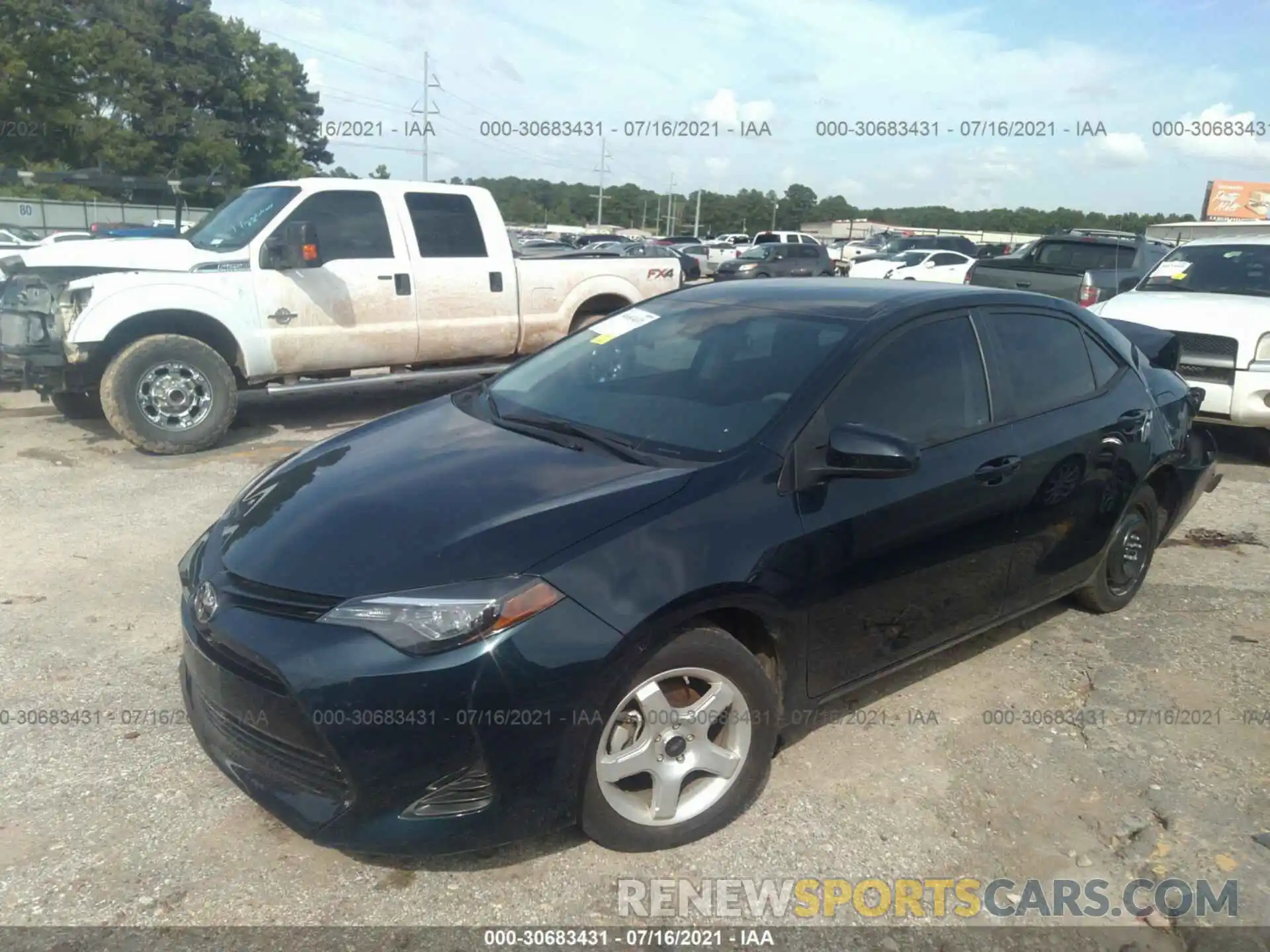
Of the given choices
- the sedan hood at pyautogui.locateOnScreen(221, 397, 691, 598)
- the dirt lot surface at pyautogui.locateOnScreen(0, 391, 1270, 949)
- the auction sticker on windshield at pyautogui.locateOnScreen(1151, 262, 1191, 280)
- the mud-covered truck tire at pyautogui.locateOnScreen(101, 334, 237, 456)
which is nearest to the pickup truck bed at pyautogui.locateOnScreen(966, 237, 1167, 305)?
the auction sticker on windshield at pyautogui.locateOnScreen(1151, 262, 1191, 280)

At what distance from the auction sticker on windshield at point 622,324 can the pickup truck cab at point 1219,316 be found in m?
4.50

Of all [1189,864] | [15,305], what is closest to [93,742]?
[1189,864]

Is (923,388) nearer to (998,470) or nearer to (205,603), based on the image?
(998,470)

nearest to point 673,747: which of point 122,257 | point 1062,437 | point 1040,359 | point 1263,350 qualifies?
point 1062,437

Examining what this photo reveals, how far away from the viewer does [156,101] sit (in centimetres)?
5141

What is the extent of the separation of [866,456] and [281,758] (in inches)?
74.2

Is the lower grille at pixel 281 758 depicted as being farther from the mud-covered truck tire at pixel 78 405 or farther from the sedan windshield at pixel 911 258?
the sedan windshield at pixel 911 258

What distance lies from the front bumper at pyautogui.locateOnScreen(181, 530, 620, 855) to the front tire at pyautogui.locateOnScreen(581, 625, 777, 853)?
0.13 metres

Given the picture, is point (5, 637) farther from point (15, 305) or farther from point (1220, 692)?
point (1220, 692)

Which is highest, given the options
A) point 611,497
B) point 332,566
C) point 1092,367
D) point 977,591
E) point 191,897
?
point 1092,367

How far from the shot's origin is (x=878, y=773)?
11.0 feet

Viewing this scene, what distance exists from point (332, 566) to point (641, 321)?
6.28 ft

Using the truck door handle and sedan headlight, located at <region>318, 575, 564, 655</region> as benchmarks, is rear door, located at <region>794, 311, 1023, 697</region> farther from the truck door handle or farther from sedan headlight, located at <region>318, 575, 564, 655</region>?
sedan headlight, located at <region>318, 575, 564, 655</region>

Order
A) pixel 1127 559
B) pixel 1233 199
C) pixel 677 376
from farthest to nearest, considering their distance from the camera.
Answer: pixel 1233 199, pixel 1127 559, pixel 677 376
